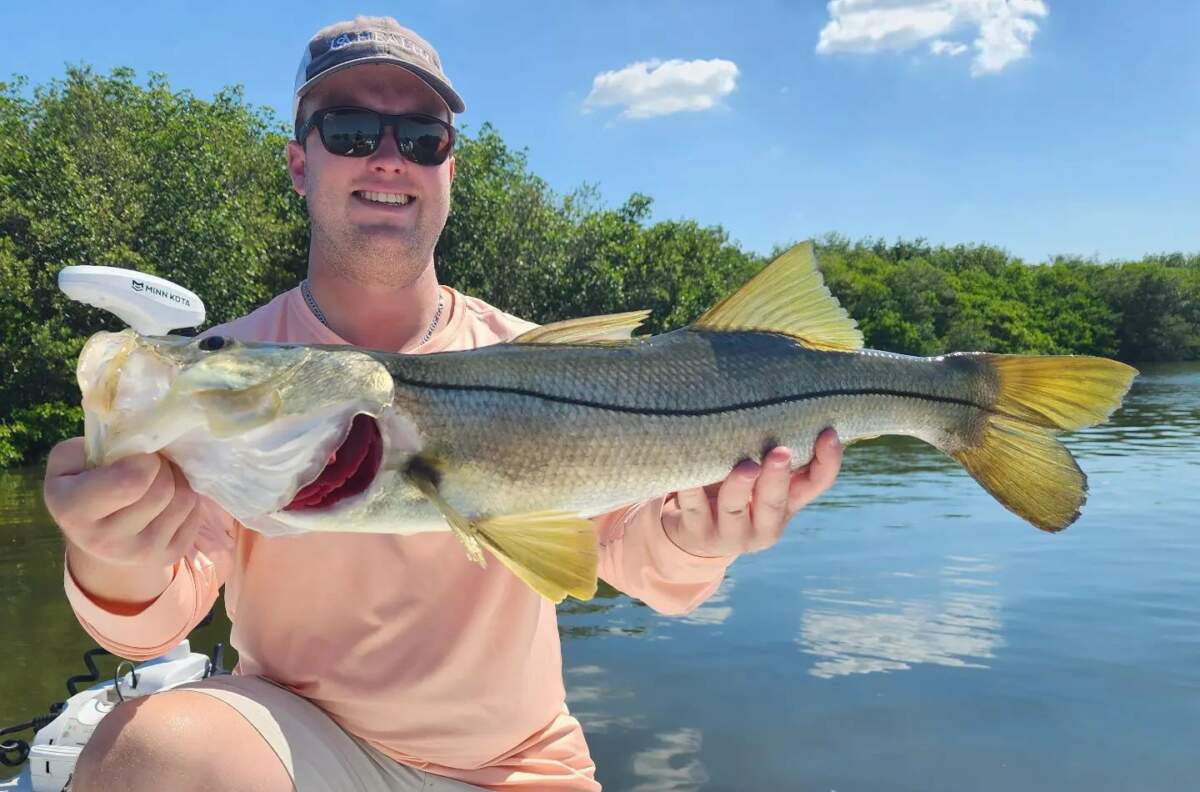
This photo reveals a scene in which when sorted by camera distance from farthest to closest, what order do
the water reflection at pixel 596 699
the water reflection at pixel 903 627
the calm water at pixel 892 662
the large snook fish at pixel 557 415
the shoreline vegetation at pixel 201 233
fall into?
the shoreline vegetation at pixel 201 233
the water reflection at pixel 903 627
the water reflection at pixel 596 699
the calm water at pixel 892 662
the large snook fish at pixel 557 415

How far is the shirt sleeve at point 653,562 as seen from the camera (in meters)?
2.71

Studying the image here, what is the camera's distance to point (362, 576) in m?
2.58

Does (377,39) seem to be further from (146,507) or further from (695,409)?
(146,507)

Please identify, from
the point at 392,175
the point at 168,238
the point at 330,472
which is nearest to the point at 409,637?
the point at 330,472

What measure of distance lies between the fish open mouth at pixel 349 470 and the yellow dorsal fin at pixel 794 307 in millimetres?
988

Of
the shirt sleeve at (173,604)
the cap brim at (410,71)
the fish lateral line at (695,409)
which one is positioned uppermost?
the cap brim at (410,71)

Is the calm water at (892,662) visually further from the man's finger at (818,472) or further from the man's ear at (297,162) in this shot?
the man's ear at (297,162)

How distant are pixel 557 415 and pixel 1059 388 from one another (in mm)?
1454

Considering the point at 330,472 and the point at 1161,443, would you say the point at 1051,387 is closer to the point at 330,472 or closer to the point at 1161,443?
the point at 330,472

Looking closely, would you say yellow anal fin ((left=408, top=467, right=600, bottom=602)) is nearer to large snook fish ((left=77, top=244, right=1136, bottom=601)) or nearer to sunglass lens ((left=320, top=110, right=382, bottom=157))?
large snook fish ((left=77, top=244, right=1136, bottom=601))

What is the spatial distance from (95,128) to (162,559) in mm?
26043

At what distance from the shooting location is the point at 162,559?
2.00 m

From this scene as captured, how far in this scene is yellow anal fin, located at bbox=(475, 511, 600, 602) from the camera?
2.04m

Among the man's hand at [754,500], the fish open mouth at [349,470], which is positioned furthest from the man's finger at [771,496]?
the fish open mouth at [349,470]
